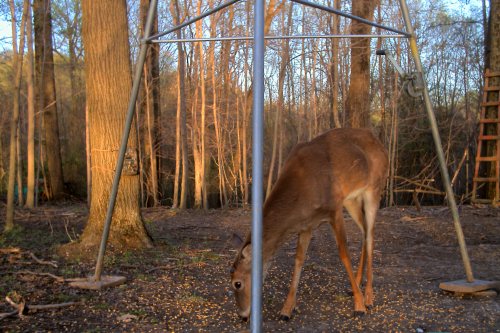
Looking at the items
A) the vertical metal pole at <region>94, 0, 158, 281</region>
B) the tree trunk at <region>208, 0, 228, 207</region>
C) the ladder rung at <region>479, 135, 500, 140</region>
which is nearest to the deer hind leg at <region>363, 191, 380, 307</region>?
the vertical metal pole at <region>94, 0, 158, 281</region>

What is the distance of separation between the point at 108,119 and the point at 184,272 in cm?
230

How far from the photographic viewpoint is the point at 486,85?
14.1 metres

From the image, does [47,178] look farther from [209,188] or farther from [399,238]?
[399,238]

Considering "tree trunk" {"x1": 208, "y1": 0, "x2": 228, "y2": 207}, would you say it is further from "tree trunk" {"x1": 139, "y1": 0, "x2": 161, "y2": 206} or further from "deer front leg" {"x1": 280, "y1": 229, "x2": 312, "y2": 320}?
"deer front leg" {"x1": 280, "y1": 229, "x2": 312, "y2": 320}

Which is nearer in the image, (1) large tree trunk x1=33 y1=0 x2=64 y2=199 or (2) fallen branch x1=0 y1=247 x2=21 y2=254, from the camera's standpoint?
(2) fallen branch x1=0 y1=247 x2=21 y2=254

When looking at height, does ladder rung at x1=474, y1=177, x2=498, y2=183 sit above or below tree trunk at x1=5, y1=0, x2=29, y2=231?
below

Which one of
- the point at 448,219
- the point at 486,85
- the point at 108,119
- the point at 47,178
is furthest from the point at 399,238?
the point at 47,178

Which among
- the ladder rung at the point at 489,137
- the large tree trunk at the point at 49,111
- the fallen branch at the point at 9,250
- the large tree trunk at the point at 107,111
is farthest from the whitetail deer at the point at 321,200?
the large tree trunk at the point at 49,111

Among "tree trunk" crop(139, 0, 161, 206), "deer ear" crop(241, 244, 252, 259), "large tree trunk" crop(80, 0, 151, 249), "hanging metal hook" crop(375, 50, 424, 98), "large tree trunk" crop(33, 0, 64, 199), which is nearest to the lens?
"deer ear" crop(241, 244, 252, 259)

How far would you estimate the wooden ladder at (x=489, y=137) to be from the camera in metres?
13.6

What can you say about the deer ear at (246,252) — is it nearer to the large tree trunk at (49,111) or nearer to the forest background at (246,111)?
the forest background at (246,111)

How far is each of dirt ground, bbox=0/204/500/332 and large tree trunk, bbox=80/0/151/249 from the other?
49cm

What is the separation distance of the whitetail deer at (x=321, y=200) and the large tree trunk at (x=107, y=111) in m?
2.57

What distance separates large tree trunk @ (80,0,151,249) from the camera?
7066 mm
